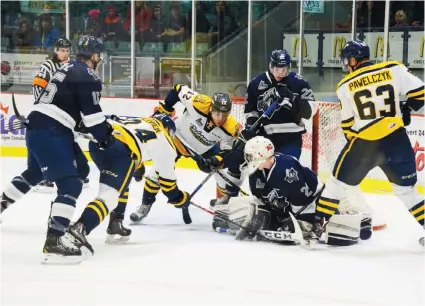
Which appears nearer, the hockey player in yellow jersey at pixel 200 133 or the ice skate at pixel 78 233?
the ice skate at pixel 78 233

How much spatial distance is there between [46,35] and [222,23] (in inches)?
67.2

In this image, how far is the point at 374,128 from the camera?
11.7 feet

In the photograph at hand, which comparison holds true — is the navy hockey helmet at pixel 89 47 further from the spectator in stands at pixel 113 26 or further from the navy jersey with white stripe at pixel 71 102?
the spectator in stands at pixel 113 26

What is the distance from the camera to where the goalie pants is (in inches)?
132

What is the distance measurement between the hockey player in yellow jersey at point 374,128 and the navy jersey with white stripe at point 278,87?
25.4 inches

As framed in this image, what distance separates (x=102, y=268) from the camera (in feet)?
10.5

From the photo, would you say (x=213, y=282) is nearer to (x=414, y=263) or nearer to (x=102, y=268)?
(x=102, y=268)

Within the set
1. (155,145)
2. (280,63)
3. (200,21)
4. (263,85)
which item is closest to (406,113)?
(280,63)

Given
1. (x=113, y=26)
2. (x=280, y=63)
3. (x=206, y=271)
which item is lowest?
(x=206, y=271)

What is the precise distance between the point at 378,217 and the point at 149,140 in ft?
4.82

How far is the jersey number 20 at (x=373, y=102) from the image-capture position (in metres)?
3.54

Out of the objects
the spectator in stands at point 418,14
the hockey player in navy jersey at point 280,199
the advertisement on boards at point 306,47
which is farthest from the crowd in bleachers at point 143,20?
the hockey player in navy jersey at point 280,199

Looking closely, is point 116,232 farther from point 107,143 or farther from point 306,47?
point 306,47

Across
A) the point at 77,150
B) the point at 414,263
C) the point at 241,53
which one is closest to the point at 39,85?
the point at 77,150
